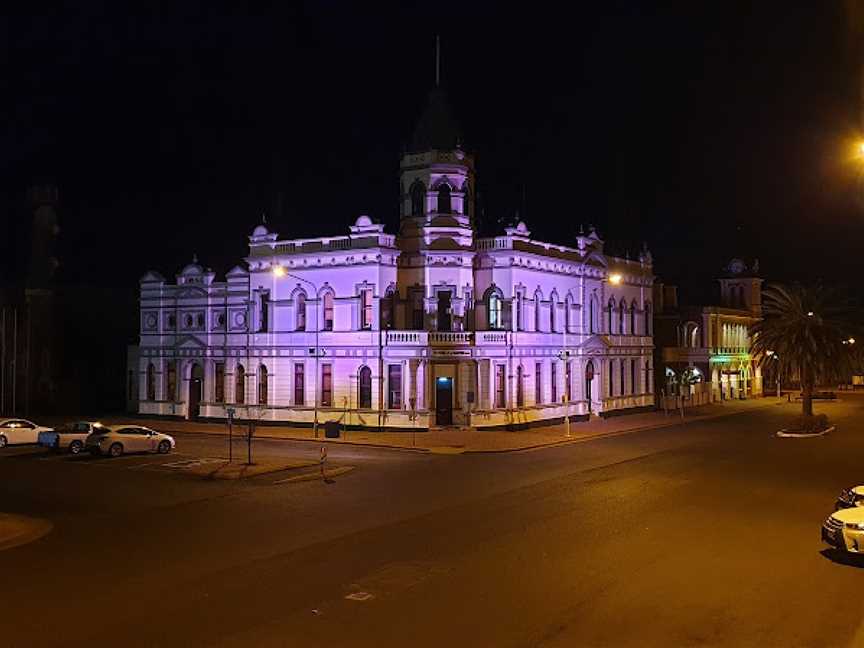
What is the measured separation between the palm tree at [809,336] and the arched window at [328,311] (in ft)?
77.7

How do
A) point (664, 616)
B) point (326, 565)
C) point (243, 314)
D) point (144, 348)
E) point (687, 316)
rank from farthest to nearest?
point (687, 316) → point (144, 348) → point (243, 314) → point (326, 565) → point (664, 616)

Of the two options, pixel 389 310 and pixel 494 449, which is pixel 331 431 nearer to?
pixel 494 449

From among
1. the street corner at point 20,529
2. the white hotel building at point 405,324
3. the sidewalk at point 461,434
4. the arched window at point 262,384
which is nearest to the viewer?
the street corner at point 20,529

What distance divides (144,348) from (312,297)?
1448 centimetres

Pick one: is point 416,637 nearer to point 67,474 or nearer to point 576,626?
point 576,626

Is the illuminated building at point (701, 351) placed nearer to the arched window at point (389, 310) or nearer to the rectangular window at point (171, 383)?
the arched window at point (389, 310)

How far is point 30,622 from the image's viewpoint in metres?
12.6

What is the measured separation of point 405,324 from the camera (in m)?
46.0

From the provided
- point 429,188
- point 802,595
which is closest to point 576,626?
point 802,595

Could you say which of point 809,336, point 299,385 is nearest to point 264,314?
point 299,385

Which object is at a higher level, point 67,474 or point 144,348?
point 144,348

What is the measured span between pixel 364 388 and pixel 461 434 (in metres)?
6.28

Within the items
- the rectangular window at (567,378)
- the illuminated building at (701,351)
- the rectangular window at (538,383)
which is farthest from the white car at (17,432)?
the illuminated building at (701,351)

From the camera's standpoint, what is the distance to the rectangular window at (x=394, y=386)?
45031mm
